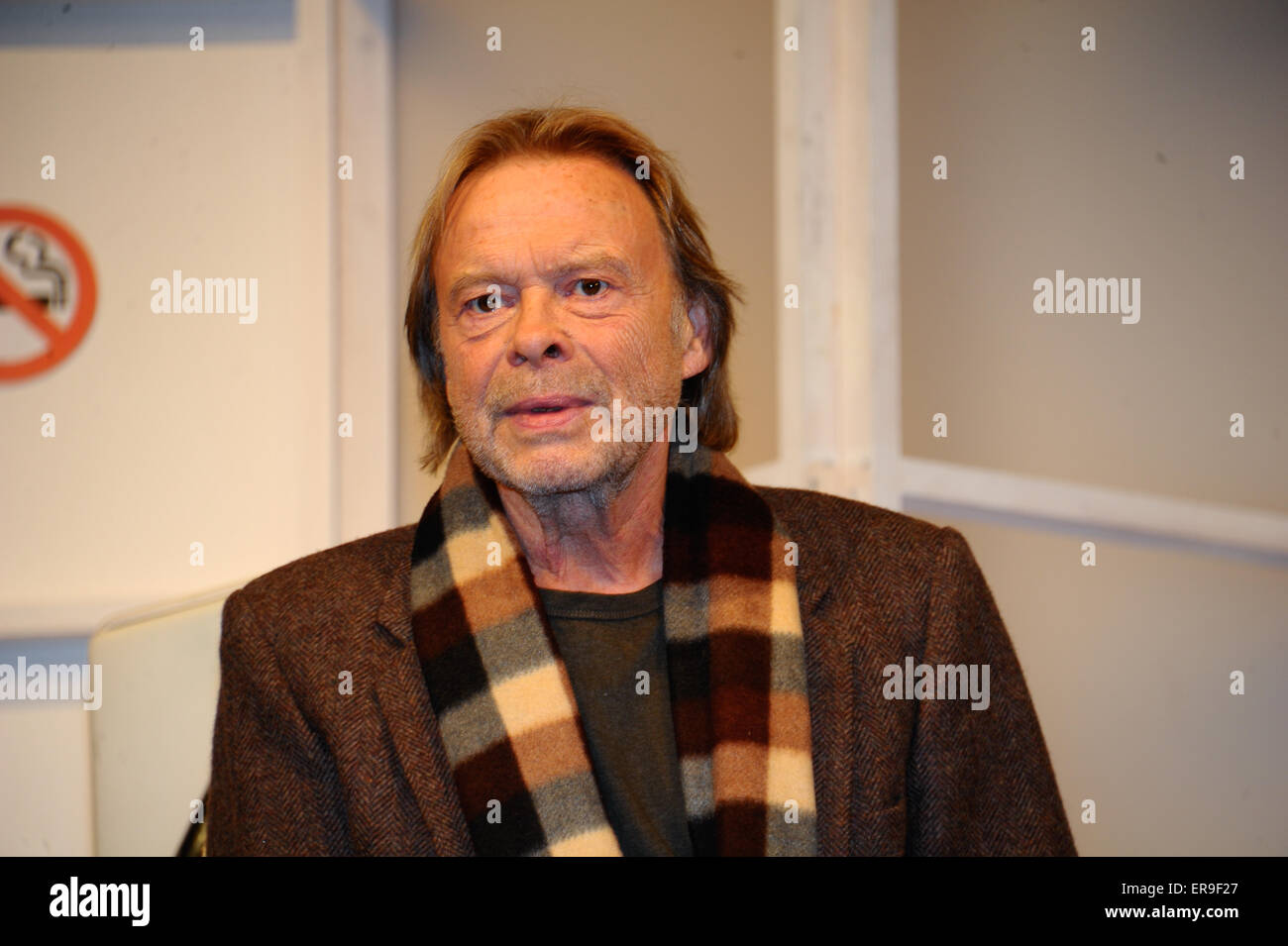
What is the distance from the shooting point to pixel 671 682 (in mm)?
1461

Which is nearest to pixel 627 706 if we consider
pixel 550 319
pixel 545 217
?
pixel 550 319

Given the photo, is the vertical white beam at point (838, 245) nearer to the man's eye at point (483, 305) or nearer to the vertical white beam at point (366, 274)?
the vertical white beam at point (366, 274)

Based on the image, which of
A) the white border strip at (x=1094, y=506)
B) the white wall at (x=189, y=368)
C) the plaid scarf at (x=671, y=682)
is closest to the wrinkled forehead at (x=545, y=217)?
the plaid scarf at (x=671, y=682)

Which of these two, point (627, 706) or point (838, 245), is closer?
point (627, 706)

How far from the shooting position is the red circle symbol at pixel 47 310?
215 centimetres

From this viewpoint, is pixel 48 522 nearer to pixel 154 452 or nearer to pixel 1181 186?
pixel 154 452

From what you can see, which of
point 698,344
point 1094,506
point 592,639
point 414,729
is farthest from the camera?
point 1094,506

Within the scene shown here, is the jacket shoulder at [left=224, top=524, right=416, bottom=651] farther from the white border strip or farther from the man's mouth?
the white border strip

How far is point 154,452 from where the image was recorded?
6.97ft

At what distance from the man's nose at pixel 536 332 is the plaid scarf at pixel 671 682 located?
0.75 ft

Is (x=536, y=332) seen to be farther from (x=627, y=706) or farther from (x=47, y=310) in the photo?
(x=47, y=310)

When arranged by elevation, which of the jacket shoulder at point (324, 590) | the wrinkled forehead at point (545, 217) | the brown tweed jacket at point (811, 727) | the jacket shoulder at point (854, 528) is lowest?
the brown tweed jacket at point (811, 727)

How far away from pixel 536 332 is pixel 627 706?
447 millimetres

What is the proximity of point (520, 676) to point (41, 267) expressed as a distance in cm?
130
